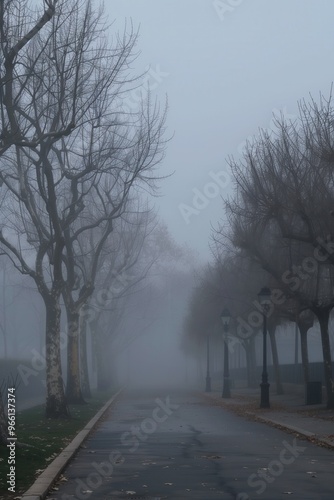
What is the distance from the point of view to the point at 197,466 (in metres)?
15.8

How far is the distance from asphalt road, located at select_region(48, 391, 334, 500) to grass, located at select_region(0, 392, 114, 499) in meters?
0.47

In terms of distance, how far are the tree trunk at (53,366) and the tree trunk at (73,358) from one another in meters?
8.43

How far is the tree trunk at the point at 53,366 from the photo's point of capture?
29094 millimetres

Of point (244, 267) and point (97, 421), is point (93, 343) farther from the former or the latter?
point (97, 421)

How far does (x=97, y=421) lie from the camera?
29.2m

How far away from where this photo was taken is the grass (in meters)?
13.2

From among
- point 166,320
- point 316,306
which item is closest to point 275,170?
point 316,306
